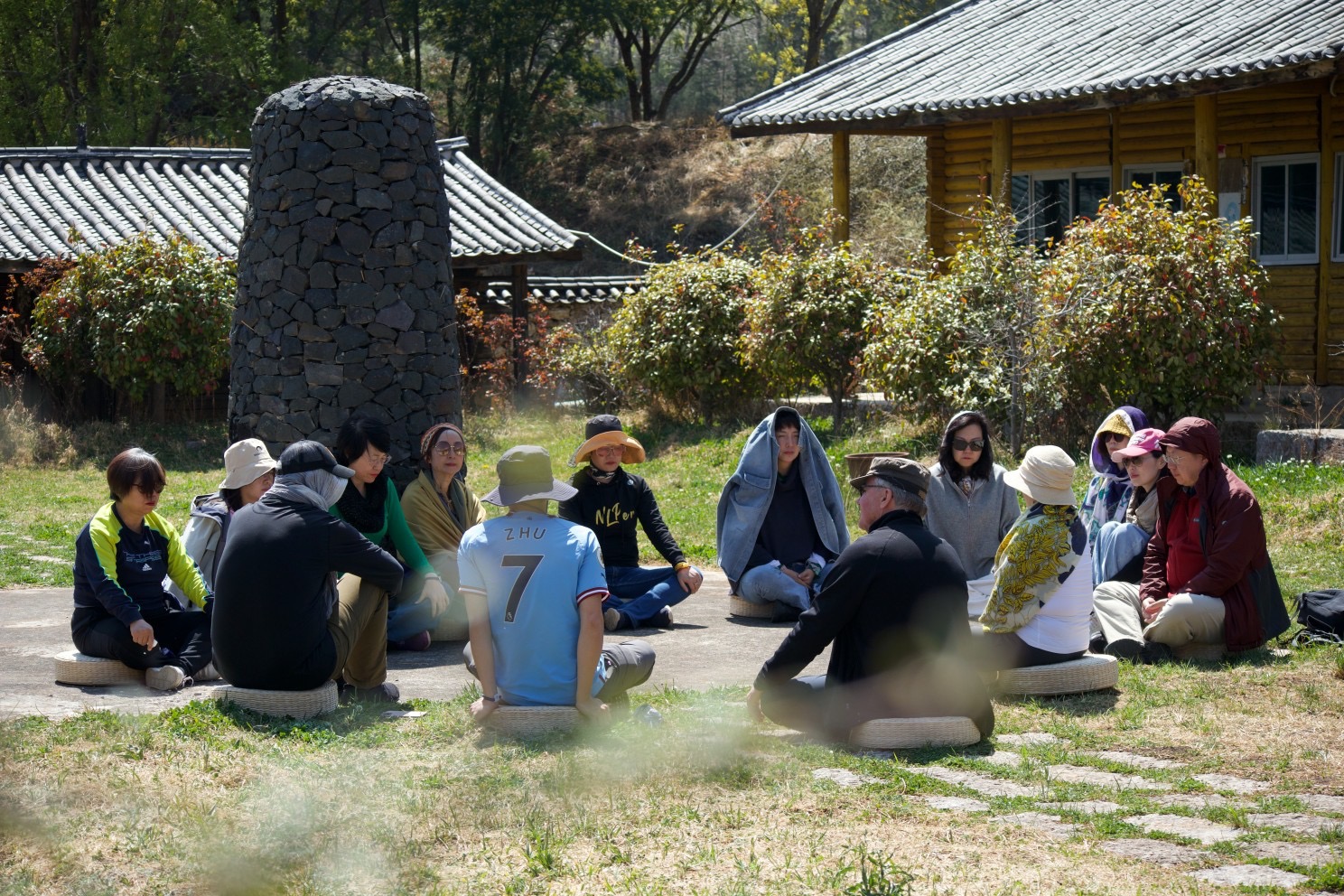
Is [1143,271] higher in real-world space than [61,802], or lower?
higher

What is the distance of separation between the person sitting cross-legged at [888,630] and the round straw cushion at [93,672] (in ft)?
10.6

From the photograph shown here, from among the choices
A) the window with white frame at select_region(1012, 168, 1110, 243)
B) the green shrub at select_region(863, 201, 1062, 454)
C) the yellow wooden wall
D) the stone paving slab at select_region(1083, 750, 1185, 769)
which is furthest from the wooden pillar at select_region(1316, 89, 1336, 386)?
the stone paving slab at select_region(1083, 750, 1185, 769)

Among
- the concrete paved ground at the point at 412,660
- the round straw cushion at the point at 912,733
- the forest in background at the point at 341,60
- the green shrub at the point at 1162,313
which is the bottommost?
the concrete paved ground at the point at 412,660

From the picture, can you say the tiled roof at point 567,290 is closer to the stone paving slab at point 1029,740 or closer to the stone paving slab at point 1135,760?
the stone paving slab at point 1029,740

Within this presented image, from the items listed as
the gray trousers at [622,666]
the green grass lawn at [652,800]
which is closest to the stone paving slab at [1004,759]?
the green grass lawn at [652,800]

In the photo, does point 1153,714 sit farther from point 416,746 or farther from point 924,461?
point 924,461

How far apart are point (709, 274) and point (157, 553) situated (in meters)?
11.4

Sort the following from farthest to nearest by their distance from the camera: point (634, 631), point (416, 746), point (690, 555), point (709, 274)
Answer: point (709, 274) < point (690, 555) < point (634, 631) < point (416, 746)

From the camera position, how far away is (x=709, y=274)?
1769 cm

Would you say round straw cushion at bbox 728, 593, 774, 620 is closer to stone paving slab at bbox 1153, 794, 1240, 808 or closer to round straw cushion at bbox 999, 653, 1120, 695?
round straw cushion at bbox 999, 653, 1120, 695

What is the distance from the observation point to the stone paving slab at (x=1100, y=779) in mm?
5270

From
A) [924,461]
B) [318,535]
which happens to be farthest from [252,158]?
[924,461]

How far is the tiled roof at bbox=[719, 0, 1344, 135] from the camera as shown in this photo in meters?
14.3

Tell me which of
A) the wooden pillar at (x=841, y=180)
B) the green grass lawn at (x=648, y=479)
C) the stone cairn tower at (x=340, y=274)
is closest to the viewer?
the stone cairn tower at (x=340, y=274)
